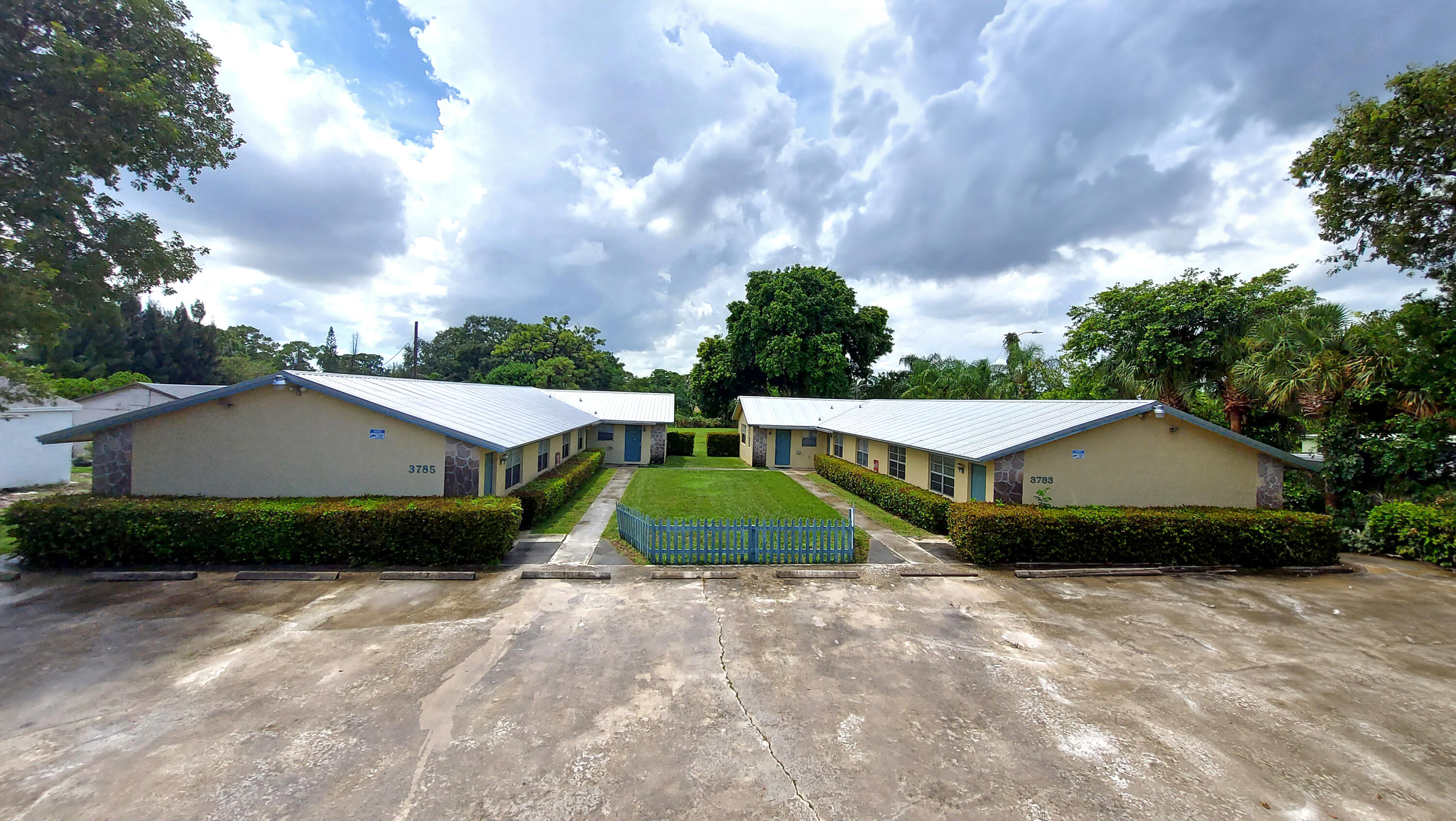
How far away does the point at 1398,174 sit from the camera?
525 inches

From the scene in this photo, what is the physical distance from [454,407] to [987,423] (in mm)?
15855

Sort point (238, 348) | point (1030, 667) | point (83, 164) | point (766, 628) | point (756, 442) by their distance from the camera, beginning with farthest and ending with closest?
point (238, 348) < point (756, 442) < point (83, 164) < point (766, 628) < point (1030, 667)

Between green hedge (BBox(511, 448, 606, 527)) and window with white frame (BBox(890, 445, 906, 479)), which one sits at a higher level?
window with white frame (BBox(890, 445, 906, 479))

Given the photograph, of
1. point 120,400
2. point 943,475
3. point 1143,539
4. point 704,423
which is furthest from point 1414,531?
point 120,400

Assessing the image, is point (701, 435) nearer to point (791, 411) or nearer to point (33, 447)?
point (791, 411)

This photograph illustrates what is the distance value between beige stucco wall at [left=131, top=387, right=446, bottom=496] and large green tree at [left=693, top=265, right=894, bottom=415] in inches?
1177

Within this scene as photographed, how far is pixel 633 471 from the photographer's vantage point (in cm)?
2658

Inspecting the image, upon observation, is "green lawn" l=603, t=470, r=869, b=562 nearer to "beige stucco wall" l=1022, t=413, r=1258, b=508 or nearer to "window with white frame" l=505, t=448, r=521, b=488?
"window with white frame" l=505, t=448, r=521, b=488

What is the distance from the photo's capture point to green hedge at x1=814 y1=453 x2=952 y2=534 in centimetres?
1444

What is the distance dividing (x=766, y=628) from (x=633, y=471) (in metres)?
19.2

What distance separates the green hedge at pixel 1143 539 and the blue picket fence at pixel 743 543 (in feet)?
10.1

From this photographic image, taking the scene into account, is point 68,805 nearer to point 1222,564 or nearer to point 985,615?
point 985,615

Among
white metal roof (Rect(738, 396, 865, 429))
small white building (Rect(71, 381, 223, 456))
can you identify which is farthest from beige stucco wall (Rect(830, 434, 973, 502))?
small white building (Rect(71, 381, 223, 456))

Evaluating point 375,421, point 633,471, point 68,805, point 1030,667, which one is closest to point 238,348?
point 633,471
